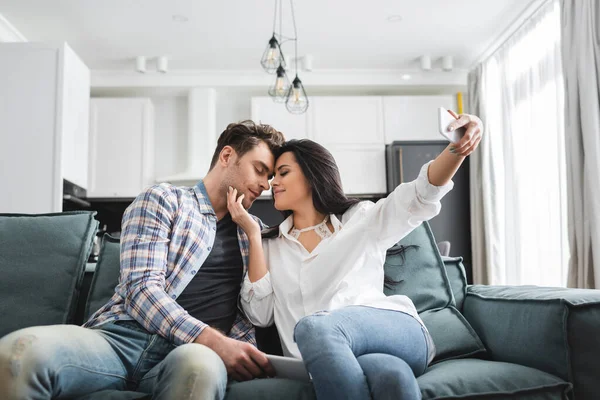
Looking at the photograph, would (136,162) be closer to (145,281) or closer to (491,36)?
(491,36)

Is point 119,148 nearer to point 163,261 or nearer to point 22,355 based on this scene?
point 163,261

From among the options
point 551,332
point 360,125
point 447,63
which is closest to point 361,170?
point 360,125

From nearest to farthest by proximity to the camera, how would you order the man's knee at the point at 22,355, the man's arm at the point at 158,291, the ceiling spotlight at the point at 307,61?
the man's knee at the point at 22,355
the man's arm at the point at 158,291
the ceiling spotlight at the point at 307,61

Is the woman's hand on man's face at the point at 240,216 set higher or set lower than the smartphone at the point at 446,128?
lower

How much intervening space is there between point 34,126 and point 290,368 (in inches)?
144

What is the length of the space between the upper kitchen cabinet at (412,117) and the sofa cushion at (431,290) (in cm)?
405

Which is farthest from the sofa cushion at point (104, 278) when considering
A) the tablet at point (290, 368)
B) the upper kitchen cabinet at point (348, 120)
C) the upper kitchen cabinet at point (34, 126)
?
the upper kitchen cabinet at point (348, 120)

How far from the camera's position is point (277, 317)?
1.66 metres

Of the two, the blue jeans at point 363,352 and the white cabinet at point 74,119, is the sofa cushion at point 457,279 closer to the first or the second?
the blue jeans at point 363,352

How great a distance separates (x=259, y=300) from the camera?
5.37 ft

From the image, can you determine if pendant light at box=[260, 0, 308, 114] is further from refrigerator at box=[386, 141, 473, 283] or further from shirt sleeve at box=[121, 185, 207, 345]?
shirt sleeve at box=[121, 185, 207, 345]

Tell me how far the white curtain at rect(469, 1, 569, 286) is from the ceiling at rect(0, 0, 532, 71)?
0.99 ft

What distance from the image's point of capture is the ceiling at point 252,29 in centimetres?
438

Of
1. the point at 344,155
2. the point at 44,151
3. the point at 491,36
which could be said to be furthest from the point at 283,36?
the point at 44,151
